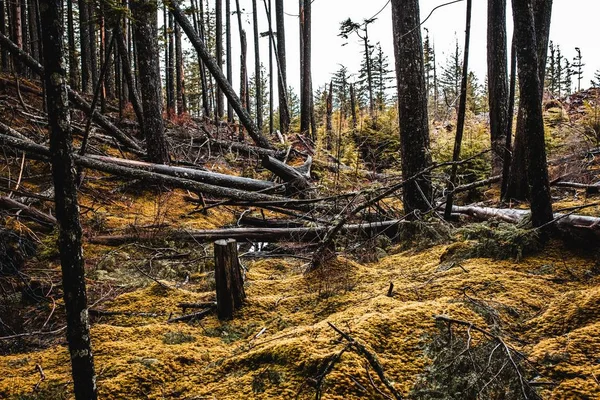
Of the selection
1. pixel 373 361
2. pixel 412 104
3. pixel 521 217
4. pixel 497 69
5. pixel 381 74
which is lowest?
pixel 373 361

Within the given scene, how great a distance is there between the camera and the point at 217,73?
9.55m

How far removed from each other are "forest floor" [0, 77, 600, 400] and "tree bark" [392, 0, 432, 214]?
779mm

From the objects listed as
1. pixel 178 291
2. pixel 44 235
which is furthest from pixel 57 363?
pixel 44 235

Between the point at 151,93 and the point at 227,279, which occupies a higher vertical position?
the point at 151,93

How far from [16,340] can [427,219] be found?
4681mm

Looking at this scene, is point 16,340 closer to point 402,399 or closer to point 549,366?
point 402,399

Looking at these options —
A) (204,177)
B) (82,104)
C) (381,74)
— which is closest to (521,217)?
(204,177)

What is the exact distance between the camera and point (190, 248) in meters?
6.20

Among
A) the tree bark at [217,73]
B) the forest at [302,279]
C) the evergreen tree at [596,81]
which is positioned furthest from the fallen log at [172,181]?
the evergreen tree at [596,81]

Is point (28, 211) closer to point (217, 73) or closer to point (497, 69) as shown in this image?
point (217, 73)

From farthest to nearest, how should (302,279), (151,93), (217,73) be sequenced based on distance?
(217,73) → (151,93) → (302,279)

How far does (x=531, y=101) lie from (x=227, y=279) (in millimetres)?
3074

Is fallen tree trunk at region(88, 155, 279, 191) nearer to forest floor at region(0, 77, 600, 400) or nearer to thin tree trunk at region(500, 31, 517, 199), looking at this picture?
forest floor at region(0, 77, 600, 400)

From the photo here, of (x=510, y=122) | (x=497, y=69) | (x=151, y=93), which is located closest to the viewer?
(x=510, y=122)
